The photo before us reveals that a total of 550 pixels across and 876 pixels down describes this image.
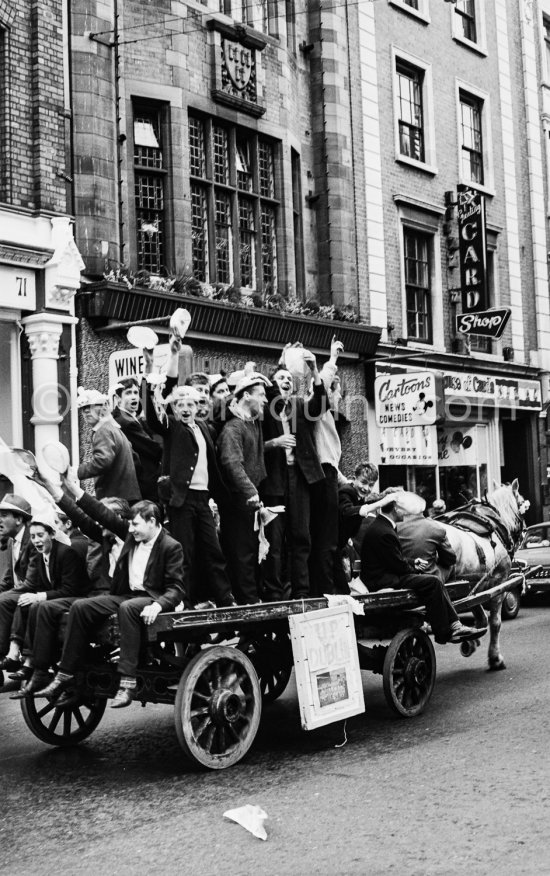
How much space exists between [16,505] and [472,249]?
1707cm

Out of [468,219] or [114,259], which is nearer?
[114,259]

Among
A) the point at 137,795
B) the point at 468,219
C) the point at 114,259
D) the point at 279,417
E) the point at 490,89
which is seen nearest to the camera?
the point at 137,795

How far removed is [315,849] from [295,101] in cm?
1685

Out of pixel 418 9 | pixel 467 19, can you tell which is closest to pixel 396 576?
pixel 418 9

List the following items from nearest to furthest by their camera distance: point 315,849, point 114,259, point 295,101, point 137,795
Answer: point 315,849 < point 137,795 < point 114,259 < point 295,101

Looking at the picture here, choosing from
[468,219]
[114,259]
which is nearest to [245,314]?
[114,259]

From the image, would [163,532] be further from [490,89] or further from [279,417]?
[490,89]

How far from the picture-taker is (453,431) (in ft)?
78.3

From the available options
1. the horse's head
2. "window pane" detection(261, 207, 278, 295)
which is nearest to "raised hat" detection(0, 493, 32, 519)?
the horse's head

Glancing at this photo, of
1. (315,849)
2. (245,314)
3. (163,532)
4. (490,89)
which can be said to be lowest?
(315,849)

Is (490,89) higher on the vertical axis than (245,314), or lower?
higher

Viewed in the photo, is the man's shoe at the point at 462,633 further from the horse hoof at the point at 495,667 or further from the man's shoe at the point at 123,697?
the man's shoe at the point at 123,697

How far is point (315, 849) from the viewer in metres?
5.32

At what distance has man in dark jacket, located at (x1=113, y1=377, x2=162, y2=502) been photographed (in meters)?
8.95
